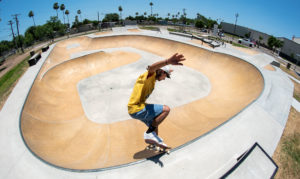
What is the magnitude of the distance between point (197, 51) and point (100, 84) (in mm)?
12213

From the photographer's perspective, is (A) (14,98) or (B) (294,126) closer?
(B) (294,126)

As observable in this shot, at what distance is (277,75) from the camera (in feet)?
37.8

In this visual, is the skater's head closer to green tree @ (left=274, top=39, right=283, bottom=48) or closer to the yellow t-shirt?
the yellow t-shirt

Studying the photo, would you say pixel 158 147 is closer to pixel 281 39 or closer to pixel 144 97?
pixel 144 97

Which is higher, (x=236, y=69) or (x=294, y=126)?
(x=236, y=69)

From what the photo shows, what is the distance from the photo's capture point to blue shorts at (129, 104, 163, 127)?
10.3 feet

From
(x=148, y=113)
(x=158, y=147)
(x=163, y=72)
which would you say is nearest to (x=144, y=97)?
(x=148, y=113)

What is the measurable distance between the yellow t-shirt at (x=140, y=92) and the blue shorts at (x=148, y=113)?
0.09 m

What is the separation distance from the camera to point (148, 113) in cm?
320

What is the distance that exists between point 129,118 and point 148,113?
19.4ft

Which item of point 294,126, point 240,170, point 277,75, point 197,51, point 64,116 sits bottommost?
point 64,116

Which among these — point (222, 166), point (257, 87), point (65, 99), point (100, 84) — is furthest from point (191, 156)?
point (100, 84)

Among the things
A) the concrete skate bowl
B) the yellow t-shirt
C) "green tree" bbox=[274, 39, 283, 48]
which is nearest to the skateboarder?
the yellow t-shirt

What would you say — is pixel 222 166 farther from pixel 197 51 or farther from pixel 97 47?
pixel 97 47
